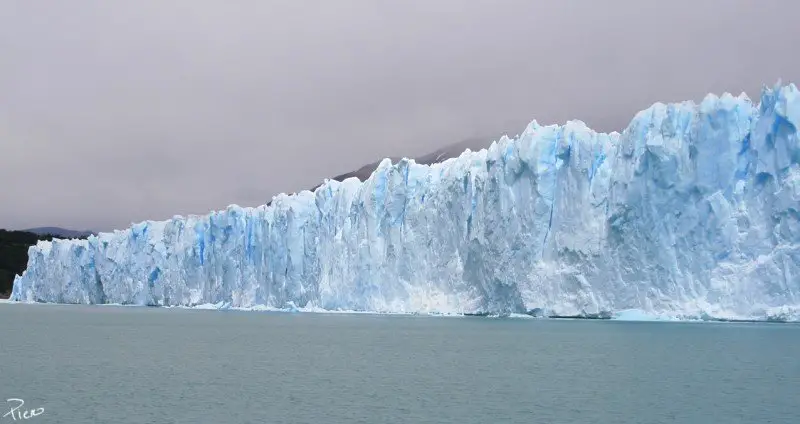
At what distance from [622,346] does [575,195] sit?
11891 mm

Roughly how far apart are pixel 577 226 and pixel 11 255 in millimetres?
93841

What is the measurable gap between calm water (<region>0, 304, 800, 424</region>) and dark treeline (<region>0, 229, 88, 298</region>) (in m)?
79.9

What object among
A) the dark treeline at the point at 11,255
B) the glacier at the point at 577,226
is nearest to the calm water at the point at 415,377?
the glacier at the point at 577,226

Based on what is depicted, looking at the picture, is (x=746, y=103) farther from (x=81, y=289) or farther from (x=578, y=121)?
(x=81, y=289)

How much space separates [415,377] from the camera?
19.3 metres

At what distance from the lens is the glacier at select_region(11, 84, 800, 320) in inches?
1257

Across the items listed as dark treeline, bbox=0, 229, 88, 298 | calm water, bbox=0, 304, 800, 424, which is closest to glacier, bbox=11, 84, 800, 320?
calm water, bbox=0, 304, 800, 424

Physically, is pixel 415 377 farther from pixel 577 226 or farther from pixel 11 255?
pixel 11 255

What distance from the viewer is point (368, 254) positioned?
44.0 meters

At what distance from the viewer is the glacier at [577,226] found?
31.9 meters

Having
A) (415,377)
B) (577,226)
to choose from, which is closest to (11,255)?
(577,226)

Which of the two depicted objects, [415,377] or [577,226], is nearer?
[415,377]

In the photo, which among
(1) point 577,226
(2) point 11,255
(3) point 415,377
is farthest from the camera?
(2) point 11,255

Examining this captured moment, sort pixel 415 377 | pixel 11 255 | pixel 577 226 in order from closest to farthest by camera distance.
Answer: pixel 415 377 → pixel 577 226 → pixel 11 255
